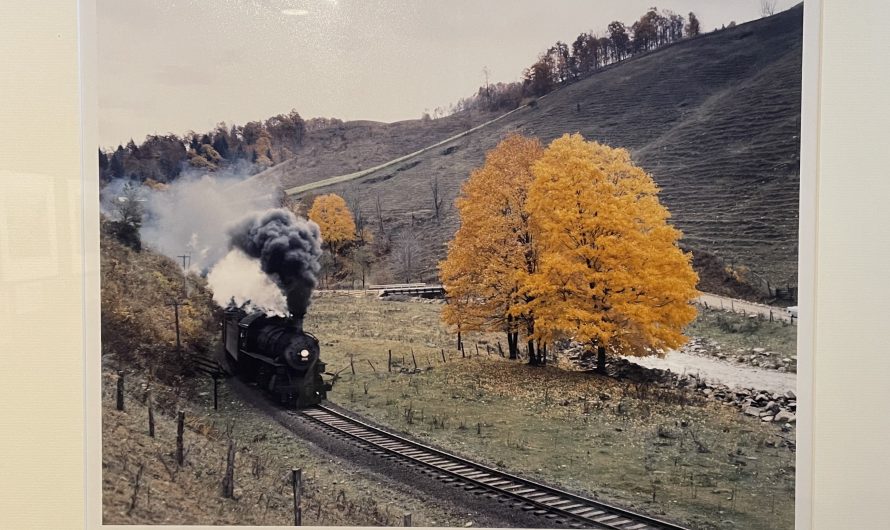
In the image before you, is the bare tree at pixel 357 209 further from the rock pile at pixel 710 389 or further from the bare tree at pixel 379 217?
the rock pile at pixel 710 389

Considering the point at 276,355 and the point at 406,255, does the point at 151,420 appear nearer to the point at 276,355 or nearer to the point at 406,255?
the point at 276,355

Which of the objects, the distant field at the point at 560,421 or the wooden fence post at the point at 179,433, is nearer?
the distant field at the point at 560,421

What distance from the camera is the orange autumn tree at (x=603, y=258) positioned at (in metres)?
3.04

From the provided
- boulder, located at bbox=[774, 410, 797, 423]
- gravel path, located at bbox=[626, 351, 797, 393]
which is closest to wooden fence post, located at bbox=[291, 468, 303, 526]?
gravel path, located at bbox=[626, 351, 797, 393]

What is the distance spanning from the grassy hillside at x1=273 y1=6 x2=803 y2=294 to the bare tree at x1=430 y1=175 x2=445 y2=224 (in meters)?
0.05

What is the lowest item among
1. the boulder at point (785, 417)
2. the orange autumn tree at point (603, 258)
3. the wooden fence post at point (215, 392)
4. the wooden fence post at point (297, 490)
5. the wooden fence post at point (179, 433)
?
the wooden fence post at point (297, 490)

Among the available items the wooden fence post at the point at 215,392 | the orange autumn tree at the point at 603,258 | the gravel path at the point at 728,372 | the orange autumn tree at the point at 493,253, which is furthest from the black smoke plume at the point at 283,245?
the gravel path at the point at 728,372

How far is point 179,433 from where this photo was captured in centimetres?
312

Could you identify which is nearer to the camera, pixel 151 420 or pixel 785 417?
pixel 785 417

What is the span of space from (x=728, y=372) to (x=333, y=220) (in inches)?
83.0

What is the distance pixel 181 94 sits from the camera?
308 centimetres

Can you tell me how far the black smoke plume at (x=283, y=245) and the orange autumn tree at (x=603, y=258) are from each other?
1.09 meters

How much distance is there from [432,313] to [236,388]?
42.3 inches

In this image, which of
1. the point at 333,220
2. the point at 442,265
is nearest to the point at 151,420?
the point at 333,220
